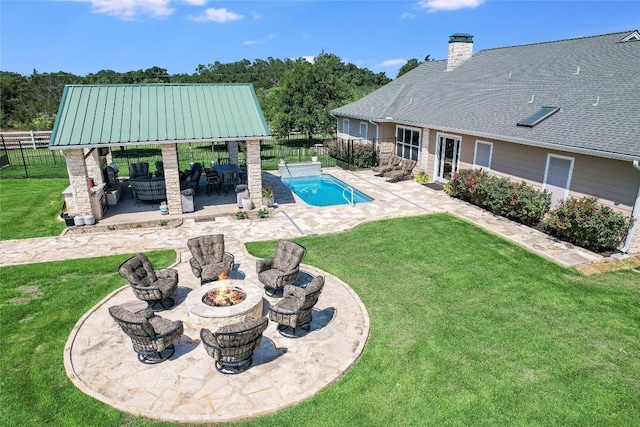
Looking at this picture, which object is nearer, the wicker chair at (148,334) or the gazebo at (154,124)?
the wicker chair at (148,334)

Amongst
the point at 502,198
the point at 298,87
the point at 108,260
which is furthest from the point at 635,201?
the point at 298,87

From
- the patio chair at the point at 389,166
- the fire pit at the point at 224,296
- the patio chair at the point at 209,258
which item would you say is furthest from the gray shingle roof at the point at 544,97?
the patio chair at the point at 209,258

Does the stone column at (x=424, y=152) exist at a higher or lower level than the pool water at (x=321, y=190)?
higher

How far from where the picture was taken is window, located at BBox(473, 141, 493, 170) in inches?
679

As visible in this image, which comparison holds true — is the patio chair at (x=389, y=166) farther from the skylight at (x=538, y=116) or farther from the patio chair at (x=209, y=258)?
the patio chair at (x=209, y=258)

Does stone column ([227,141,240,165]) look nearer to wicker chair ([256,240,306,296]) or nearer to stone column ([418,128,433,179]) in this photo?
stone column ([418,128,433,179])

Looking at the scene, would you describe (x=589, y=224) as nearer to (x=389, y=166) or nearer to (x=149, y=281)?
(x=389, y=166)

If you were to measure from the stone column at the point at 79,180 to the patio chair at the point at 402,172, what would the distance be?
14.4 m

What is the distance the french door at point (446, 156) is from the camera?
63.9ft

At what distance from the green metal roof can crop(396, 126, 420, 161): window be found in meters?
10.1

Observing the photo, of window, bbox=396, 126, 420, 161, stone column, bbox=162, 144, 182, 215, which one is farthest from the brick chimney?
stone column, bbox=162, 144, 182, 215

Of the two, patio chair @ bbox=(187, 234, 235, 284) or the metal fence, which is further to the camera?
the metal fence

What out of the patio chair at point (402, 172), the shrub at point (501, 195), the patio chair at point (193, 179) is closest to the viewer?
the shrub at point (501, 195)

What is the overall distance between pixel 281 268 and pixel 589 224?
920cm
